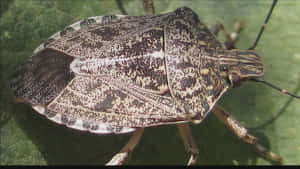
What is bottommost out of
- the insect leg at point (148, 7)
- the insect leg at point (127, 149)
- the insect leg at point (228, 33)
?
the insect leg at point (127, 149)

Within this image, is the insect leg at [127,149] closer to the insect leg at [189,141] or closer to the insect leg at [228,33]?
the insect leg at [189,141]

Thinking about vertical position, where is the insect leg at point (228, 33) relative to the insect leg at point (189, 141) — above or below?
above

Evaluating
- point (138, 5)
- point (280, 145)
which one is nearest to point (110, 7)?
point (138, 5)

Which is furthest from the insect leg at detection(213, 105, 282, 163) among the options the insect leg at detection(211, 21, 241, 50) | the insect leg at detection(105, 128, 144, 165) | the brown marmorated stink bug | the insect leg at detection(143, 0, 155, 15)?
the insect leg at detection(143, 0, 155, 15)

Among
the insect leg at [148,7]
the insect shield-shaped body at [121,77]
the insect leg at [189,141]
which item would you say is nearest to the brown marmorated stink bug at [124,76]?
the insect shield-shaped body at [121,77]

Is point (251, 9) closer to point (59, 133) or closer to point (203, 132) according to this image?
point (203, 132)

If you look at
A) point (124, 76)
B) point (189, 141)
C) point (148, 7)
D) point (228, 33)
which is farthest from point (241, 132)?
point (148, 7)
